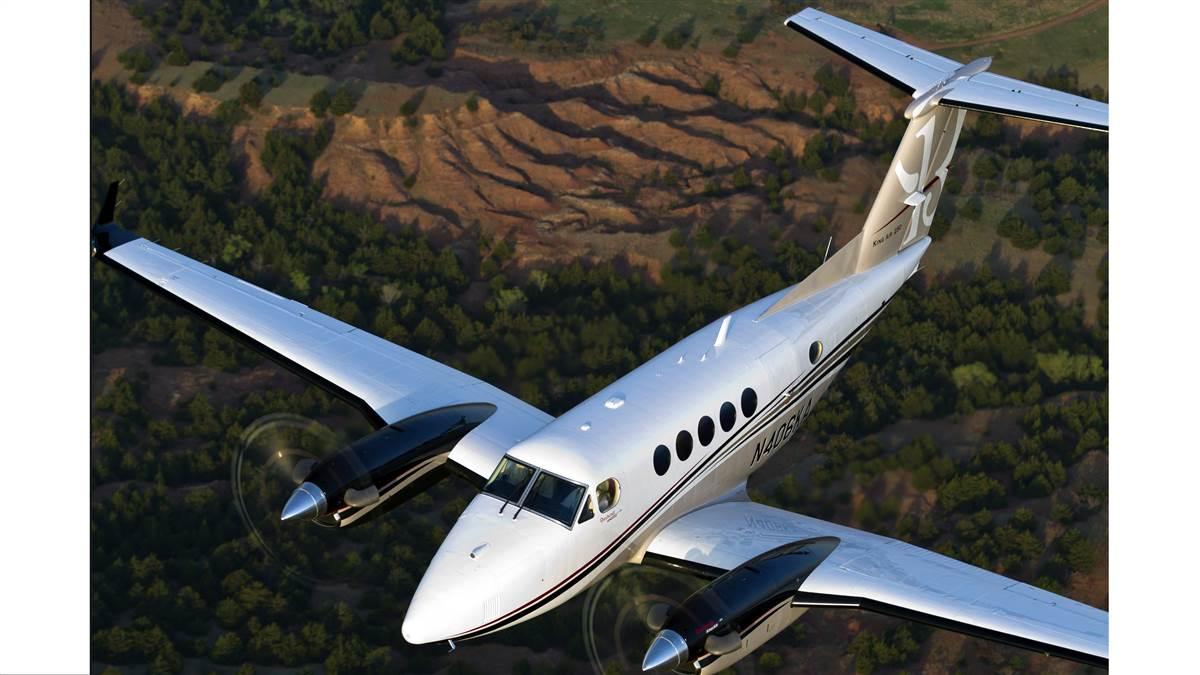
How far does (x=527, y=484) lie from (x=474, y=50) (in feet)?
84.9

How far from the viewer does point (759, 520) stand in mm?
24000

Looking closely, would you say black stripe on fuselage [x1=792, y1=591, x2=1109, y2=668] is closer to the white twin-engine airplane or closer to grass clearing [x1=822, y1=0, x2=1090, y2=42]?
the white twin-engine airplane

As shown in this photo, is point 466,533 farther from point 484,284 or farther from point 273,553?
point 484,284

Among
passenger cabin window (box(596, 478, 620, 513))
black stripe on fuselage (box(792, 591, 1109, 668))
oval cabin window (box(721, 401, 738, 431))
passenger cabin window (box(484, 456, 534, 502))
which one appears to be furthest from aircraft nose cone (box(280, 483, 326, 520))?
black stripe on fuselage (box(792, 591, 1109, 668))

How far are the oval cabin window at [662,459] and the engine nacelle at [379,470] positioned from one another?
3.97 metres

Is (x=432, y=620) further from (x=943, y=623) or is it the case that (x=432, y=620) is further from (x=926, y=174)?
(x=926, y=174)

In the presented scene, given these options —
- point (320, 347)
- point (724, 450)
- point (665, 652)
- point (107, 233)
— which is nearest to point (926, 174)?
point (724, 450)

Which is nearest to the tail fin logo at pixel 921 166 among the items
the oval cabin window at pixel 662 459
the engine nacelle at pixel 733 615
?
the oval cabin window at pixel 662 459

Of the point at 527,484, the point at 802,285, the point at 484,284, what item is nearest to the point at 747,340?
the point at 802,285

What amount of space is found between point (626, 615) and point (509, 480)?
2916 mm

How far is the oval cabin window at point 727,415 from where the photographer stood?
935 inches

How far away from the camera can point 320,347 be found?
26.6 m

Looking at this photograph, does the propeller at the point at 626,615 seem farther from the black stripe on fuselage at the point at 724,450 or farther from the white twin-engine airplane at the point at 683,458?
the black stripe on fuselage at the point at 724,450

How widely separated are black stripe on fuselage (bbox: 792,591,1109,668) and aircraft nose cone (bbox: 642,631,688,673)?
258cm
